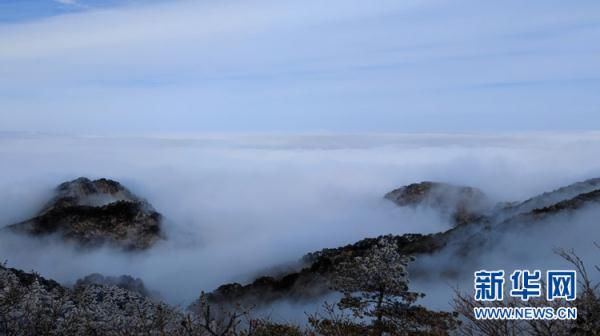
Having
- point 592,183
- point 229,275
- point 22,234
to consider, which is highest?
point 592,183

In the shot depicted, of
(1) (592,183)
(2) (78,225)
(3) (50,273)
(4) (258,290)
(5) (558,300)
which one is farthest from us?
(2) (78,225)

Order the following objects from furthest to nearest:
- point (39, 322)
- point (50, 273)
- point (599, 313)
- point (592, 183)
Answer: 1. point (50, 273)
2. point (592, 183)
3. point (39, 322)
4. point (599, 313)

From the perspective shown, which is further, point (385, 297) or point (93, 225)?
point (93, 225)

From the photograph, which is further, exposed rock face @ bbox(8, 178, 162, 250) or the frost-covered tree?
exposed rock face @ bbox(8, 178, 162, 250)

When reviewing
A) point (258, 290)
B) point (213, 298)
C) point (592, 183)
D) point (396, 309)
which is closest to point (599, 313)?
point (396, 309)

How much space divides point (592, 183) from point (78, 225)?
13977cm

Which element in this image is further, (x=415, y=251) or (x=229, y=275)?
(x=229, y=275)

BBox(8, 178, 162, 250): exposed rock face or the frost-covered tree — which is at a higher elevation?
the frost-covered tree

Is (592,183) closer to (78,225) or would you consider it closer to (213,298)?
(213,298)

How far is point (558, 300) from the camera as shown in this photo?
17.7 metres

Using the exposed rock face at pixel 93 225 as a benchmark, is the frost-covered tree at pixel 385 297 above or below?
above

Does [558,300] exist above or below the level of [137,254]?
above

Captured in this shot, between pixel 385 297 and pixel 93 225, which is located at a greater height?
pixel 385 297

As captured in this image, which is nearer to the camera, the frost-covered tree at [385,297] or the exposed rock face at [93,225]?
the frost-covered tree at [385,297]
